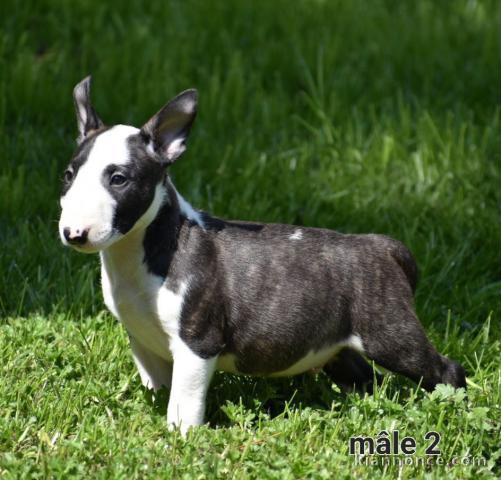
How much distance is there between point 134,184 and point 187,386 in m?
0.85

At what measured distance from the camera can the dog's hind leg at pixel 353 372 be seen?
5047mm

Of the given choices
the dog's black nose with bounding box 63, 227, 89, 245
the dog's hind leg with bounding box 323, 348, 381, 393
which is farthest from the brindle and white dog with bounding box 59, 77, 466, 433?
the dog's hind leg with bounding box 323, 348, 381, 393

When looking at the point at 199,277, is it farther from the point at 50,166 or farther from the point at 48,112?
the point at 48,112

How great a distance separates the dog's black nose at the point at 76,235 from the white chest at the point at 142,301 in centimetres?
43

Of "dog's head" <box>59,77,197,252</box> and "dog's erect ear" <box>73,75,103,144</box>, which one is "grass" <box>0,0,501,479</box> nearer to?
"dog's head" <box>59,77,197,252</box>

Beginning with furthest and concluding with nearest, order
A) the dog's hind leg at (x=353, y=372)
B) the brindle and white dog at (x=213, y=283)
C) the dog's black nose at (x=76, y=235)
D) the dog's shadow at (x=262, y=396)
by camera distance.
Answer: the dog's hind leg at (x=353, y=372)
the dog's shadow at (x=262, y=396)
the brindle and white dog at (x=213, y=283)
the dog's black nose at (x=76, y=235)

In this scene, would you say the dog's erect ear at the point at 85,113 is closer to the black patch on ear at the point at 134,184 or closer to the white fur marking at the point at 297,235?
the black patch on ear at the point at 134,184

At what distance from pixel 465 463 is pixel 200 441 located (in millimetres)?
1071

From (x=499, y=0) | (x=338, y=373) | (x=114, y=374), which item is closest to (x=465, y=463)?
(x=338, y=373)

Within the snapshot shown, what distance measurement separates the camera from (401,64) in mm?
8219

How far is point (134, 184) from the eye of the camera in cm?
429

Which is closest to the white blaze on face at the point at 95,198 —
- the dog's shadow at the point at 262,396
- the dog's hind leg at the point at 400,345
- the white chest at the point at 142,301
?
the white chest at the point at 142,301

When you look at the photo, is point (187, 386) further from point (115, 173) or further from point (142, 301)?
point (115, 173)

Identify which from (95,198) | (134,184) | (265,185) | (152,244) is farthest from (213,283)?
(265,185)
